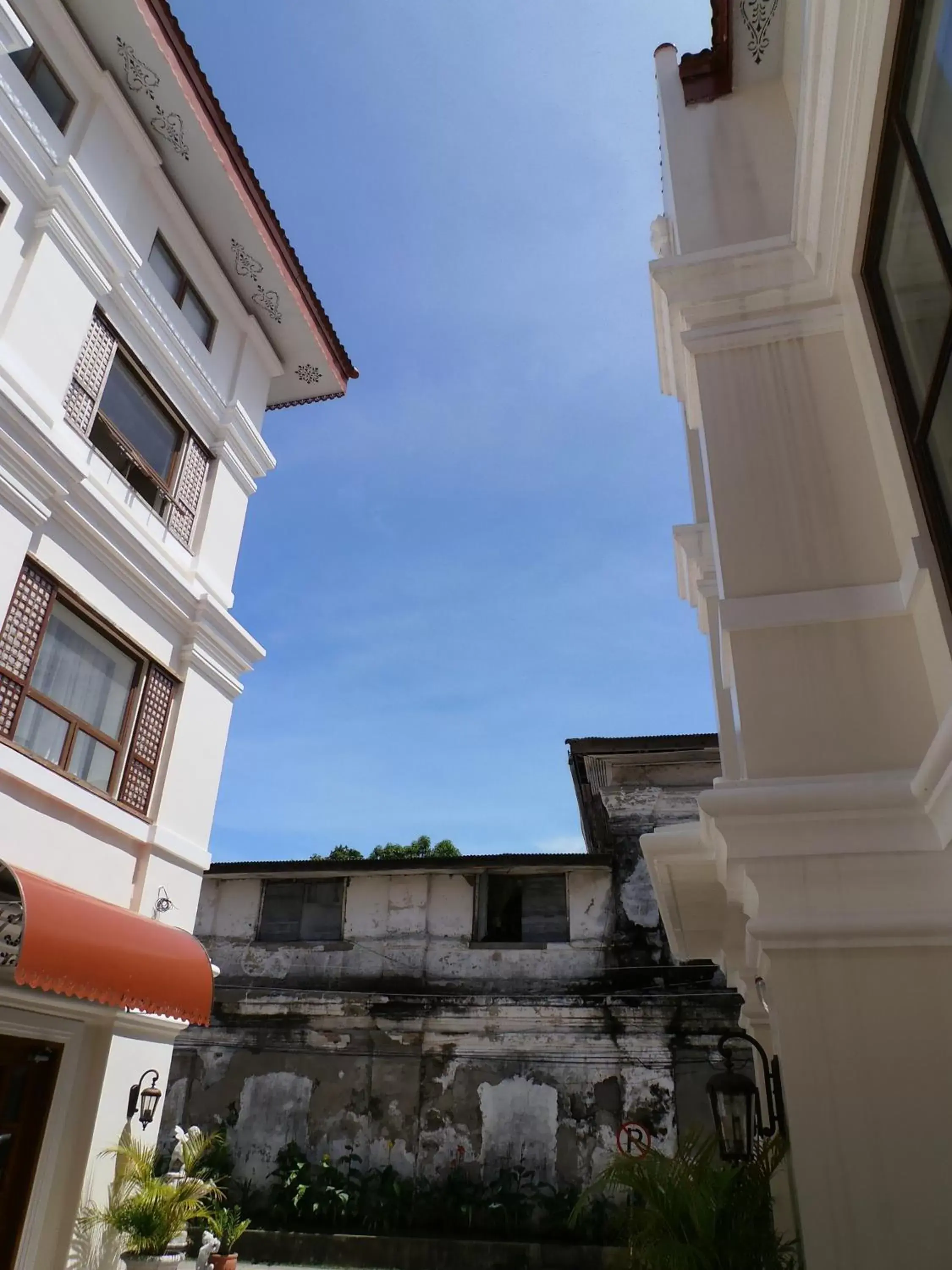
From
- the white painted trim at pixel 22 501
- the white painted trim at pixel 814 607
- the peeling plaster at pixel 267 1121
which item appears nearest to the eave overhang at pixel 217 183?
the white painted trim at pixel 22 501

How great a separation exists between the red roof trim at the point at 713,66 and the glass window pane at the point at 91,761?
673cm

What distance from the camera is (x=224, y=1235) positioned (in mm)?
9570

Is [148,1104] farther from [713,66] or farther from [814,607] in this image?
[713,66]

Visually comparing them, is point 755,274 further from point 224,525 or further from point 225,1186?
point 225,1186

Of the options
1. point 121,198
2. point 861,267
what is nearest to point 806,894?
point 861,267

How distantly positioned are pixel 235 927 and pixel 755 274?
1426 cm

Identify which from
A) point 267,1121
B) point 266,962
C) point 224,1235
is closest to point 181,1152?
point 224,1235

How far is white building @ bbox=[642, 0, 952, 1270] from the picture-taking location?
9.34 feet

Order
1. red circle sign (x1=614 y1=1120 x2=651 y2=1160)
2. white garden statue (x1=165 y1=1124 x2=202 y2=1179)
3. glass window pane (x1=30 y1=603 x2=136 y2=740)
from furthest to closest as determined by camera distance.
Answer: red circle sign (x1=614 y1=1120 x2=651 y2=1160) < white garden statue (x1=165 y1=1124 x2=202 y2=1179) < glass window pane (x1=30 y1=603 x2=136 y2=740)

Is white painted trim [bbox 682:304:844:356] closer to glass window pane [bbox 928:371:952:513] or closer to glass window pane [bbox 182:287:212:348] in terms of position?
glass window pane [bbox 928:371:952:513]

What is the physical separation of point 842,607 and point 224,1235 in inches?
392

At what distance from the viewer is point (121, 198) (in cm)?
866

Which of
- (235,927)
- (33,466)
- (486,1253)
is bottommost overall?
(486,1253)

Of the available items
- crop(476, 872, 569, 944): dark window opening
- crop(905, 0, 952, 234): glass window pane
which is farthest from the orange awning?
crop(476, 872, 569, 944): dark window opening
